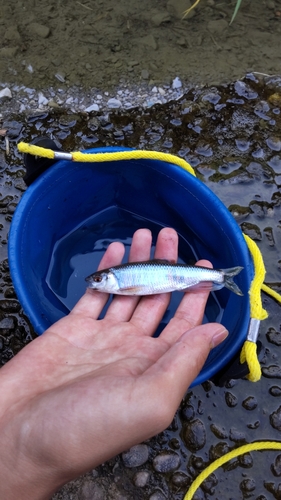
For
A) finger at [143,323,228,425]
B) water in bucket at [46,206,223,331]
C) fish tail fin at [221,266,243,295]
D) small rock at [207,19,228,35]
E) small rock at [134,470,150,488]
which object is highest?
small rock at [207,19,228,35]

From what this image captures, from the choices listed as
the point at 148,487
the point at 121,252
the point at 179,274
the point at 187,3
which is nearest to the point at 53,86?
the point at 187,3

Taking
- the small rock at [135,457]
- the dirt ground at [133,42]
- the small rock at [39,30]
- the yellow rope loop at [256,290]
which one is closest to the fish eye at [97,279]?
the yellow rope loop at [256,290]

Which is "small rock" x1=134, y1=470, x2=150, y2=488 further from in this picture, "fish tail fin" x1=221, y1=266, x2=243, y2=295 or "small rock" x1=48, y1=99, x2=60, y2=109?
"small rock" x1=48, y1=99, x2=60, y2=109

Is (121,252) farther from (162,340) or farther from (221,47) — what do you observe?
(221,47)

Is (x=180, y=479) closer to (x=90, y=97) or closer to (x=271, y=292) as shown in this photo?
(x=271, y=292)

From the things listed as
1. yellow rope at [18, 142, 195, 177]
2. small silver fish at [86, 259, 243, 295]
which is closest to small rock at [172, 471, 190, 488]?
small silver fish at [86, 259, 243, 295]

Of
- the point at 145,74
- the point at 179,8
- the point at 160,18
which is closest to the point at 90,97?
the point at 145,74

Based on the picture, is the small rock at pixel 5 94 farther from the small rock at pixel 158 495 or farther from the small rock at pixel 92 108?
the small rock at pixel 158 495
